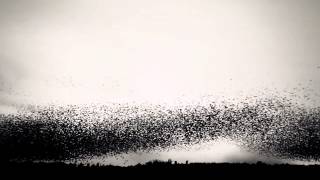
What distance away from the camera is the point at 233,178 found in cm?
2541

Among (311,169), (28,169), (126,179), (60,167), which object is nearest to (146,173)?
(126,179)

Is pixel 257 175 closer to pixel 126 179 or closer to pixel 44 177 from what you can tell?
pixel 126 179

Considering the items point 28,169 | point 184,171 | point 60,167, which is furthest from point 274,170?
point 28,169

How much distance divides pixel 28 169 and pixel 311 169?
1891 cm

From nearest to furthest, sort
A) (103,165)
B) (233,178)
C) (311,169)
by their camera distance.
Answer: (233,178) < (311,169) < (103,165)

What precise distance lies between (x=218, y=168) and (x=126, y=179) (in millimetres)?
6181

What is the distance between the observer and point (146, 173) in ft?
87.9

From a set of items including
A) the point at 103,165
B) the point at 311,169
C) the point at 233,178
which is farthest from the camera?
the point at 103,165

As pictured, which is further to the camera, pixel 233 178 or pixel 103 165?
pixel 103 165

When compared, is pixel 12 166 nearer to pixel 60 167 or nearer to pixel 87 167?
pixel 60 167

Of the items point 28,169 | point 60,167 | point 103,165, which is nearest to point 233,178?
point 103,165

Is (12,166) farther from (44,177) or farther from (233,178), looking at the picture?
(233,178)

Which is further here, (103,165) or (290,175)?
(103,165)

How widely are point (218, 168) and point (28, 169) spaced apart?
12.8 metres
